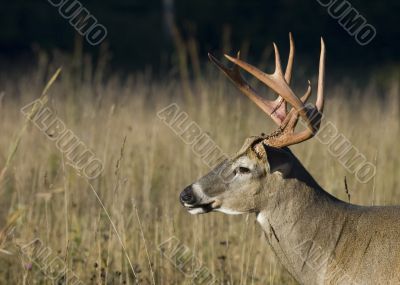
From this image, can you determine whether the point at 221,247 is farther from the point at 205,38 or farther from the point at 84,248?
the point at 205,38

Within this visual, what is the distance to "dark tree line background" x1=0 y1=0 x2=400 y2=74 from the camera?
86.3 feet

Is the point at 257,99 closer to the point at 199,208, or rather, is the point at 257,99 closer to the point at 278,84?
the point at 278,84

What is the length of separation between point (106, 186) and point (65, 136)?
67cm

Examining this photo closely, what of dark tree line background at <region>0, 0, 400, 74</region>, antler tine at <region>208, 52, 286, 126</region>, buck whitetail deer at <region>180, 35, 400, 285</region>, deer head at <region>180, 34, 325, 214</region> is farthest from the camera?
dark tree line background at <region>0, 0, 400, 74</region>

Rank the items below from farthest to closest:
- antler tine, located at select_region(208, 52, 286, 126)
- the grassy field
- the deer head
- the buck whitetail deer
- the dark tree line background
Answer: the dark tree line background → the grassy field → antler tine, located at select_region(208, 52, 286, 126) → the deer head → the buck whitetail deer

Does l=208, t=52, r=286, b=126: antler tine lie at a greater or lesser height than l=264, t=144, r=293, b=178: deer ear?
greater

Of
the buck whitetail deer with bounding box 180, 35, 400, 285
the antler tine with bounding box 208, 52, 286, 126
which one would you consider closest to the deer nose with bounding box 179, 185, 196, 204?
the buck whitetail deer with bounding box 180, 35, 400, 285

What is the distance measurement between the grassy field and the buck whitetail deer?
40cm

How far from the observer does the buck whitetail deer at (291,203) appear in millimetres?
5016

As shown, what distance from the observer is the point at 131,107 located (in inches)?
465

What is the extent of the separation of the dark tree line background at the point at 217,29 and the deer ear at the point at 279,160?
19518mm

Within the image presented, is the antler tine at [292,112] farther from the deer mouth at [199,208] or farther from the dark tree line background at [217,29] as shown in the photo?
the dark tree line background at [217,29]

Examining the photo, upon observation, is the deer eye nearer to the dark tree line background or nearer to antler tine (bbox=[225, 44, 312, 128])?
antler tine (bbox=[225, 44, 312, 128])

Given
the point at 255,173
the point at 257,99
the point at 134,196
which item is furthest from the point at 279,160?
the point at 134,196
